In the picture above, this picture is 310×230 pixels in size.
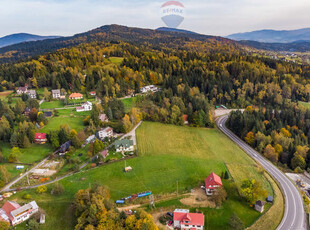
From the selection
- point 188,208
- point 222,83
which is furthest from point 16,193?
point 222,83

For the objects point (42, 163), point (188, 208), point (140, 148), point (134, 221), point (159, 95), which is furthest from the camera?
point (159, 95)

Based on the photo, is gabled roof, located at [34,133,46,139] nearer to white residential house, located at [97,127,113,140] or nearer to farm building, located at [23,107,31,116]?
white residential house, located at [97,127,113,140]

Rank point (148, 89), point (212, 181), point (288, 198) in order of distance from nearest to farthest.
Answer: point (212, 181)
point (288, 198)
point (148, 89)

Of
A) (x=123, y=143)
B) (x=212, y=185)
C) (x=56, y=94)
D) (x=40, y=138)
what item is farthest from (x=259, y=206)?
(x=56, y=94)

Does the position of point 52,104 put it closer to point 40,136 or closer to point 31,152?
point 40,136

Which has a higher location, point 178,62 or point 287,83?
point 178,62

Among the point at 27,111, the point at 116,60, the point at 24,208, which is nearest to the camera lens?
the point at 24,208

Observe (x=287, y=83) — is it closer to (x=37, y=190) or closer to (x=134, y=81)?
(x=134, y=81)
